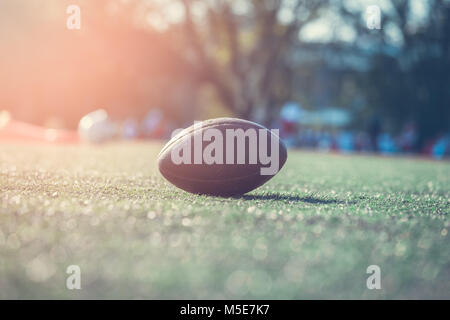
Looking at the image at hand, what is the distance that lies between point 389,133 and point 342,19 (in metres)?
6.52

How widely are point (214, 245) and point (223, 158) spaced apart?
1672 mm

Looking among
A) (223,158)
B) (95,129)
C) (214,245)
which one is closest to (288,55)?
(95,129)

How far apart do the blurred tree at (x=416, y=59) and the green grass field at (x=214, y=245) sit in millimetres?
20987

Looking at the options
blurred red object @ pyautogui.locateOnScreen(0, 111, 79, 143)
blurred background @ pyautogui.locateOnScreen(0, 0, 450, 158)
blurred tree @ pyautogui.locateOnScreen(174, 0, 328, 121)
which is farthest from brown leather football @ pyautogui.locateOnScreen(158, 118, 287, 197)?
blurred tree @ pyautogui.locateOnScreen(174, 0, 328, 121)

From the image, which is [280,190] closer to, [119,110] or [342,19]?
[342,19]

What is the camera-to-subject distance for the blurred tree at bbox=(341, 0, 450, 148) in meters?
24.3

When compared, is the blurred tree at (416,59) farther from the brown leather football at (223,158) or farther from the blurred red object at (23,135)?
the brown leather football at (223,158)

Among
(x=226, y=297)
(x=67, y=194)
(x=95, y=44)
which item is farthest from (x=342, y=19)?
(x=226, y=297)

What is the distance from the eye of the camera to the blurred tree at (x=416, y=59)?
79.7 feet

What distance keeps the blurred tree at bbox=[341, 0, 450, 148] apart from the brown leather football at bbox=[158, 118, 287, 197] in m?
20.4

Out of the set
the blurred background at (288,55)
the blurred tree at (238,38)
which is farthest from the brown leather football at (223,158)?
the blurred tree at (238,38)

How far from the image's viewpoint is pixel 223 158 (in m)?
4.64

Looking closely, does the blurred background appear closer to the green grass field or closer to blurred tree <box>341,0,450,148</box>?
blurred tree <box>341,0,450,148</box>

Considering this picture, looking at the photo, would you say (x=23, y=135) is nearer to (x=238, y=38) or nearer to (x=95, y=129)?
(x=95, y=129)
